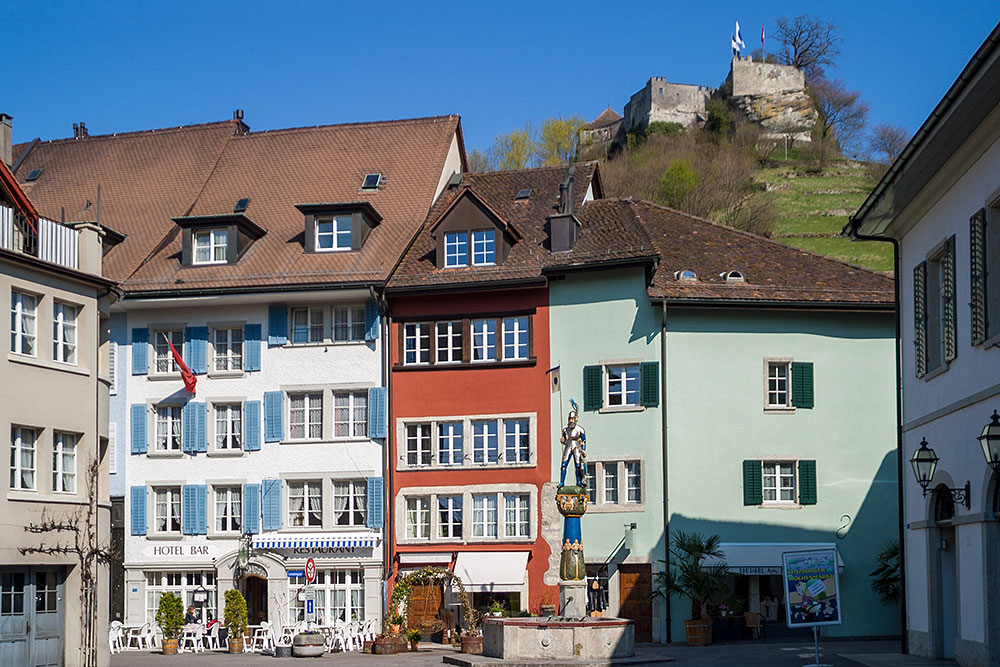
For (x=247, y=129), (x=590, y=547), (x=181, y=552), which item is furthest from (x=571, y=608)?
(x=247, y=129)

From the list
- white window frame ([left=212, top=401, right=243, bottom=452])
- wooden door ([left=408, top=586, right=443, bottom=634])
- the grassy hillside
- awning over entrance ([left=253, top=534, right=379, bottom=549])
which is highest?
the grassy hillside

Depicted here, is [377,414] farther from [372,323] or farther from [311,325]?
[311,325]

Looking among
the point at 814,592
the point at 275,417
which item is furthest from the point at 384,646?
the point at 814,592

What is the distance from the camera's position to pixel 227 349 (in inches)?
1598

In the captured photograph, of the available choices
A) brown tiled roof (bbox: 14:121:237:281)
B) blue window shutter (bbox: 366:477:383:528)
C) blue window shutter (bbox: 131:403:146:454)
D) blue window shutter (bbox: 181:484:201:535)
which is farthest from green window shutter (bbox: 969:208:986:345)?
brown tiled roof (bbox: 14:121:237:281)

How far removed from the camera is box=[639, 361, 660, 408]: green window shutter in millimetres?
37406

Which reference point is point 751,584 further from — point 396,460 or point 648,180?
point 648,180

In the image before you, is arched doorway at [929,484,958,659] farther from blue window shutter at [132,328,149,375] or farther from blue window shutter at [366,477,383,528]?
blue window shutter at [132,328,149,375]

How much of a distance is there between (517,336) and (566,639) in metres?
12.5

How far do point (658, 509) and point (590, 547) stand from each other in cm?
209

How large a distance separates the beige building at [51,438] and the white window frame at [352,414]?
1039cm

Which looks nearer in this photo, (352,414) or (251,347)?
(352,414)

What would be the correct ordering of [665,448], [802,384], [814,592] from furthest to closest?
[802,384], [665,448], [814,592]

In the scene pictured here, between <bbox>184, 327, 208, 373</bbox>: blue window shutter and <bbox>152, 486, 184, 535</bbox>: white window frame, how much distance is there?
3486 mm
